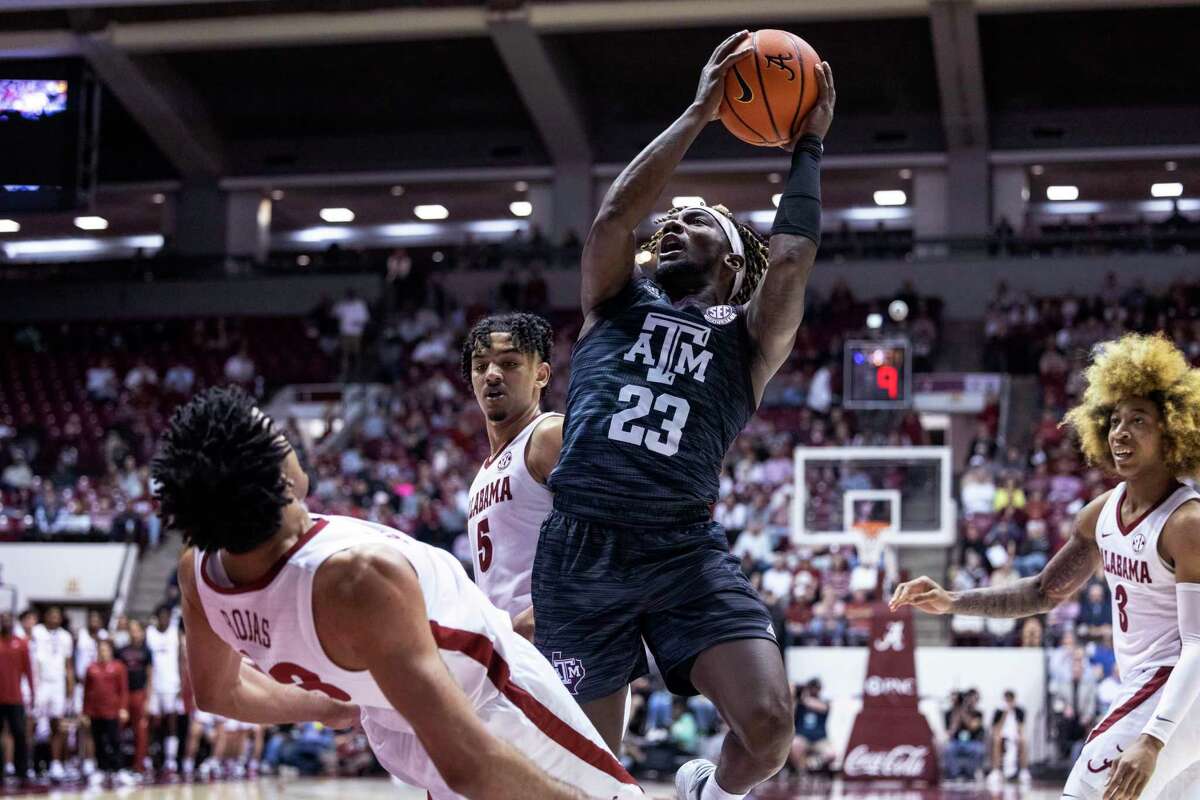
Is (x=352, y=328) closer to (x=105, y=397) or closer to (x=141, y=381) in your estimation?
(x=141, y=381)

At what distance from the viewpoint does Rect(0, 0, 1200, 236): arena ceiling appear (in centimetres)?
2320

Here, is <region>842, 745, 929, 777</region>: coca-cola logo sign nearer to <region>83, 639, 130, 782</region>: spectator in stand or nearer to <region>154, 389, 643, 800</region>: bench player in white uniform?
<region>83, 639, 130, 782</region>: spectator in stand

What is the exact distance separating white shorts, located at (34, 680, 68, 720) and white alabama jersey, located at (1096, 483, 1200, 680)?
12.2 m

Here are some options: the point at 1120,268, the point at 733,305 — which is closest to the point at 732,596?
the point at 733,305

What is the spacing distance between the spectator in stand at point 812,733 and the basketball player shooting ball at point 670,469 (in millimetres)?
9569

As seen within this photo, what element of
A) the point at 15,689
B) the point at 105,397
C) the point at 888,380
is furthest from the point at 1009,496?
the point at 105,397

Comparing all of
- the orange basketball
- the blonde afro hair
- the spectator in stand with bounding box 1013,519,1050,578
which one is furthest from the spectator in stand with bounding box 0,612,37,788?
the blonde afro hair

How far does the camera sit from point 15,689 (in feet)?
44.3

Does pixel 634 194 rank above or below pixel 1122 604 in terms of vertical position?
above

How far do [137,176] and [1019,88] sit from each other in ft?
53.3

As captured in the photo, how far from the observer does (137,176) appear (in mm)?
28656

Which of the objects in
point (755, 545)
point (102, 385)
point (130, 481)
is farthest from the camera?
point (102, 385)

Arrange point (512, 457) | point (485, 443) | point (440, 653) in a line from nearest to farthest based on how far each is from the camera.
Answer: point (440, 653)
point (512, 457)
point (485, 443)

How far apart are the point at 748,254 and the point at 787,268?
585mm
